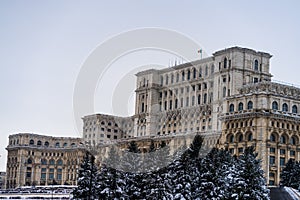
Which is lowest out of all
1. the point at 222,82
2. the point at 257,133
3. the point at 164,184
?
the point at 164,184

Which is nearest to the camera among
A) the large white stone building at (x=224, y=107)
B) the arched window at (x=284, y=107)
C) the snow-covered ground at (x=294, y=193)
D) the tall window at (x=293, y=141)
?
the snow-covered ground at (x=294, y=193)

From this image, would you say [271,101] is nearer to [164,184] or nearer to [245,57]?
[245,57]

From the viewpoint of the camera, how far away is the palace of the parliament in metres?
123

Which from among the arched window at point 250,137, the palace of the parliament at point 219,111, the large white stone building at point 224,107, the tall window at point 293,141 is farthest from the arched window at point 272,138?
the tall window at point 293,141

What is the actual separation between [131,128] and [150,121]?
69.6 feet

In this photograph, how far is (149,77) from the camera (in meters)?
173

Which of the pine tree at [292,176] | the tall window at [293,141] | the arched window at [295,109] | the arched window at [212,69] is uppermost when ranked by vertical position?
the arched window at [212,69]

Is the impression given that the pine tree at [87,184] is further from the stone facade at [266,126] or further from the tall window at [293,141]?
the tall window at [293,141]

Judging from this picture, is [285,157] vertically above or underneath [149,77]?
underneath

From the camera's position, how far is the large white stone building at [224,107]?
123188 mm

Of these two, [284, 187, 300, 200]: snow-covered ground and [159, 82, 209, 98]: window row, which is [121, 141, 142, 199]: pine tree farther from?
[159, 82, 209, 98]: window row

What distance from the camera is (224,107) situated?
13325 centimetres

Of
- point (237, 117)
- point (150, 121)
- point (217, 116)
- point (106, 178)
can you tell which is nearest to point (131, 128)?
point (150, 121)

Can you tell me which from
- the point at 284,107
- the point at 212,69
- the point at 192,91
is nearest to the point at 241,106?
the point at 284,107
